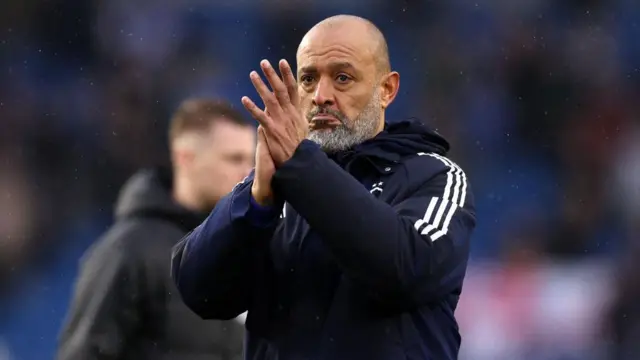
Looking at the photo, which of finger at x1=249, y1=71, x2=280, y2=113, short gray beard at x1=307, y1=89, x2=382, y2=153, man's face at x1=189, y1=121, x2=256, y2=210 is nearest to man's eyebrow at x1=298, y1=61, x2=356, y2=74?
short gray beard at x1=307, y1=89, x2=382, y2=153

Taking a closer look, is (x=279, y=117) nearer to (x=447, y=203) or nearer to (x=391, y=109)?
(x=447, y=203)

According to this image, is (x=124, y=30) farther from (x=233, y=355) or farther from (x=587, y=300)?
(x=233, y=355)

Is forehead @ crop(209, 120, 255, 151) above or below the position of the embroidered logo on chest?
below

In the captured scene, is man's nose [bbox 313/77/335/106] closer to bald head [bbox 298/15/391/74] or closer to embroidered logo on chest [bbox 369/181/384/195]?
bald head [bbox 298/15/391/74]

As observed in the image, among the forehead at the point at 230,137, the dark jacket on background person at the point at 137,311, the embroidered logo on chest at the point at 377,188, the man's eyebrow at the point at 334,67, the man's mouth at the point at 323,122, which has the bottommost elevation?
the dark jacket on background person at the point at 137,311

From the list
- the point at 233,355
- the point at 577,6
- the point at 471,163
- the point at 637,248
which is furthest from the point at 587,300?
the point at 233,355

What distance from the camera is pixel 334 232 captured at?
279 centimetres

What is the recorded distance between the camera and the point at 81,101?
10.5m

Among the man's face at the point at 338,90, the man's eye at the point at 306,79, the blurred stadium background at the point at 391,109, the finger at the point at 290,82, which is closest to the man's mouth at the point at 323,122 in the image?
the man's face at the point at 338,90

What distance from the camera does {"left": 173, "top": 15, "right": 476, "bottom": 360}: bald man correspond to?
281cm

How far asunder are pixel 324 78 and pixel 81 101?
7561mm

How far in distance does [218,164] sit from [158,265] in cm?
56

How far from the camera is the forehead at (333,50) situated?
326 cm

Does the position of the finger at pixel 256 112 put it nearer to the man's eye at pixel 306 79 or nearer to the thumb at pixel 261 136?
the thumb at pixel 261 136
